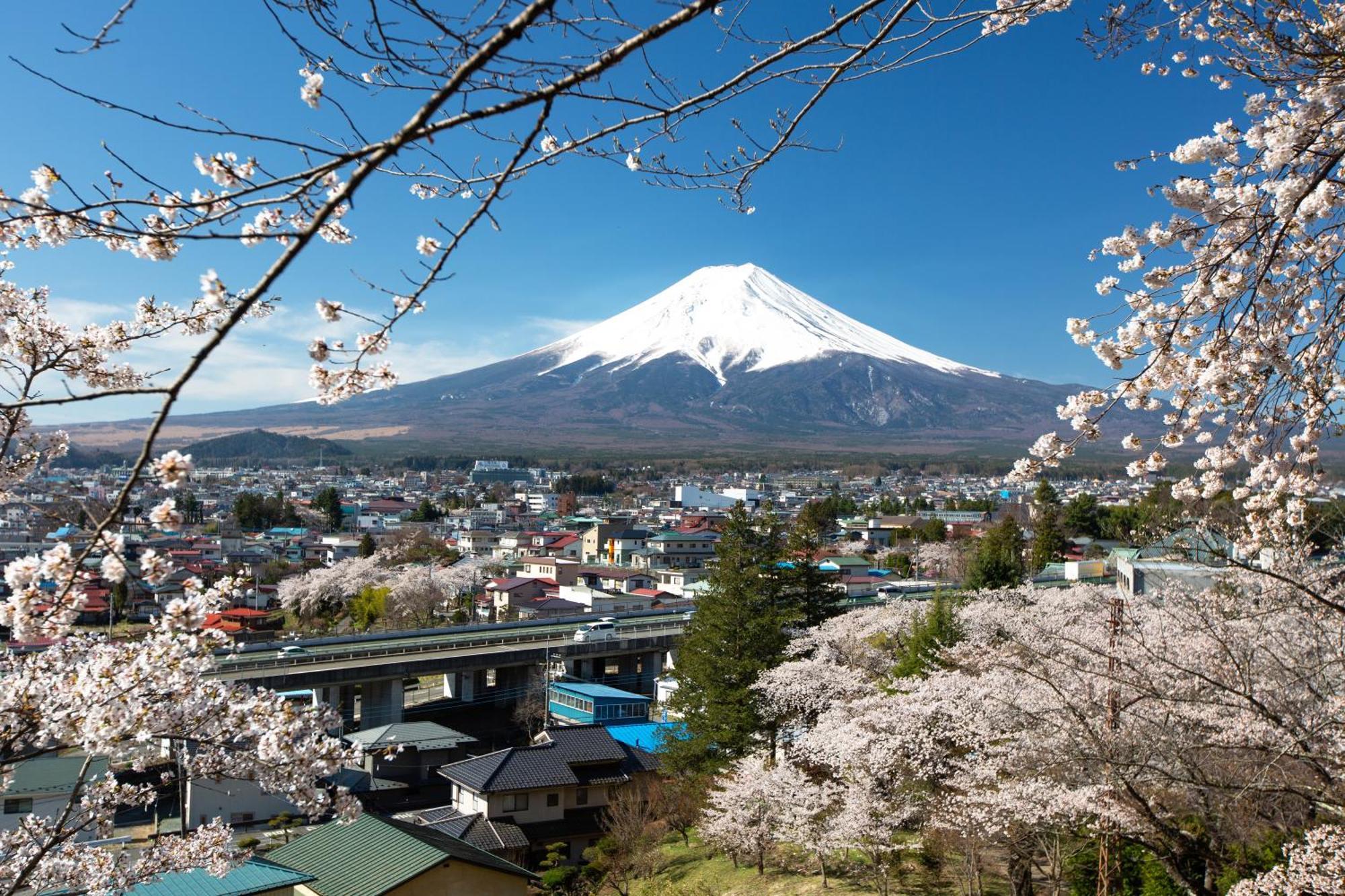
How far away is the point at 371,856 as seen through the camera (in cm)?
909

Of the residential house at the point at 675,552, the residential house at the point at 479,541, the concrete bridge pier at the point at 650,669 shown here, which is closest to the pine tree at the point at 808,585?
the concrete bridge pier at the point at 650,669

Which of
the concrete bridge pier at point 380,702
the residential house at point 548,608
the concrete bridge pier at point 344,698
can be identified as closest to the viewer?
the concrete bridge pier at point 344,698

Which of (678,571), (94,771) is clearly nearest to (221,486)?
(678,571)

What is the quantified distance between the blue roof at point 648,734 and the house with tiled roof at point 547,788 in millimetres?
803

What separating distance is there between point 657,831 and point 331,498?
138ft

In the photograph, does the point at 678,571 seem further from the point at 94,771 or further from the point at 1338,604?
the point at 1338,604

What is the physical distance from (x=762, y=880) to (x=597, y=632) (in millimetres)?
12458

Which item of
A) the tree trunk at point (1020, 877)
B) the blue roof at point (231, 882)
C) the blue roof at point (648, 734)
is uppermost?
the blue roof at point (231, 882)

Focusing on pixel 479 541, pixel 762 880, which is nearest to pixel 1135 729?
pixel 762 880

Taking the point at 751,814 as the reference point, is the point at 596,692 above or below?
below

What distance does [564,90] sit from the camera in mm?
1245

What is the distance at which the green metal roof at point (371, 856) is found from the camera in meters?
8.61

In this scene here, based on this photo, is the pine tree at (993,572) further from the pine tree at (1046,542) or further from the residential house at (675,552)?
the residential house at (675,552)

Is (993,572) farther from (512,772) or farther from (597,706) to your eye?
(512,772)
